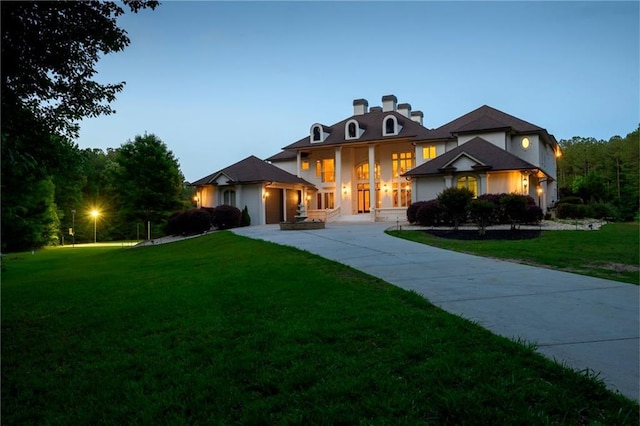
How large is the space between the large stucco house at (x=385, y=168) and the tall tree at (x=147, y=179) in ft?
40.5

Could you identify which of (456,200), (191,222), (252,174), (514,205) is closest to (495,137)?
(514,205)

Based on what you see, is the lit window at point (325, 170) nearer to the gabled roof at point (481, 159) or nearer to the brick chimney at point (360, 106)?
the brick chimney at point (360, 106)

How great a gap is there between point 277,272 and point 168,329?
12.0 ft

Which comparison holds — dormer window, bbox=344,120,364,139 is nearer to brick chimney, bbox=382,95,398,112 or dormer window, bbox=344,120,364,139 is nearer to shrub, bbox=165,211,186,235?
brick chimney, bbox=382,95,398,112

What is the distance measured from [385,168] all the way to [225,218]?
1462cm

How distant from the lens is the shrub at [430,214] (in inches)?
882

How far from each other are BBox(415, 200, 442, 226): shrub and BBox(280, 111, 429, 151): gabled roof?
1017 centimetres

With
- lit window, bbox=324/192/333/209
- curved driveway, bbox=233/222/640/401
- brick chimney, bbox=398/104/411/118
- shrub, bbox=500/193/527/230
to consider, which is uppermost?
brick chimney, bbox=398/104/411/118

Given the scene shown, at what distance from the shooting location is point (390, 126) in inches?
1342

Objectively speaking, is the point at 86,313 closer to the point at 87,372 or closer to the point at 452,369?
the point at 87,372

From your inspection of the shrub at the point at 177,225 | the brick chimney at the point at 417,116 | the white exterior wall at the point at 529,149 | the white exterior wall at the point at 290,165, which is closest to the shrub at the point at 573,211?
the white exterior wall at the point at 529,149

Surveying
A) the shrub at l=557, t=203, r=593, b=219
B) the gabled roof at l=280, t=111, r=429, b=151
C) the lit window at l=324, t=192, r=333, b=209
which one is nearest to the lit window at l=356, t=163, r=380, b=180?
the gabled roof at l=280, t=111, r=429, b=151

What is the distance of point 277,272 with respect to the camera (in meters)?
8.45

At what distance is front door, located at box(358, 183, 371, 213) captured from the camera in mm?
35891
